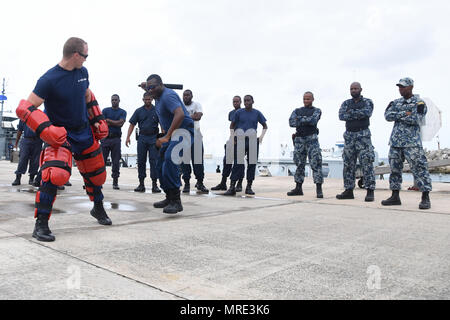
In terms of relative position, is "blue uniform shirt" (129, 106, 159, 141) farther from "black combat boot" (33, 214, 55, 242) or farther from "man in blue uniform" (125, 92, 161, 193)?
"black combat boot" (33, 214, 55, 242)

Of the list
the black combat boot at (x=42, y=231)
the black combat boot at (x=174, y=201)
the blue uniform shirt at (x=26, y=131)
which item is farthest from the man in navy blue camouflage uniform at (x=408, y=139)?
the blue uniform shirt at (x=26, y=131)

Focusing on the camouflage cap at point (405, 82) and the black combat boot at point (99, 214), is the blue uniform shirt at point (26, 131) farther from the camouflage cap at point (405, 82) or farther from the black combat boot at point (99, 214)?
the camouflage cap at point (405, 82)

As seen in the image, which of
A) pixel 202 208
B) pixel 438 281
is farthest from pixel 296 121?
pixel 438 281

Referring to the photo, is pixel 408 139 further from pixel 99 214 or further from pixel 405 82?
pixel 99 214

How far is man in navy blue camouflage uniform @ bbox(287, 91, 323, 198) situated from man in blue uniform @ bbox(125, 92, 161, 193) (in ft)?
7.90

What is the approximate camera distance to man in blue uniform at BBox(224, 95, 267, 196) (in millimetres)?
6430

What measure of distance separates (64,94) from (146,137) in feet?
11.9

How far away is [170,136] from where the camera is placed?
4094 millimetres

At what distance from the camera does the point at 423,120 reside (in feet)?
16.0

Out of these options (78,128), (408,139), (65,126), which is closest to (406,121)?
(408,139)

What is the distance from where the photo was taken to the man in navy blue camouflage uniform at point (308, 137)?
19.4 ft

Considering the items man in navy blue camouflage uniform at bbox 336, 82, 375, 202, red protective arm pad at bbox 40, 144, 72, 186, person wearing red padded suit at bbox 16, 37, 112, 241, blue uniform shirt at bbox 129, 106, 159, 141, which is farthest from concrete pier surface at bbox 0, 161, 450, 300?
blue uniform shirt at bbox 129, 106, 159, 141

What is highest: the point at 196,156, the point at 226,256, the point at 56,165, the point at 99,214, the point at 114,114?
the point at 114,114
